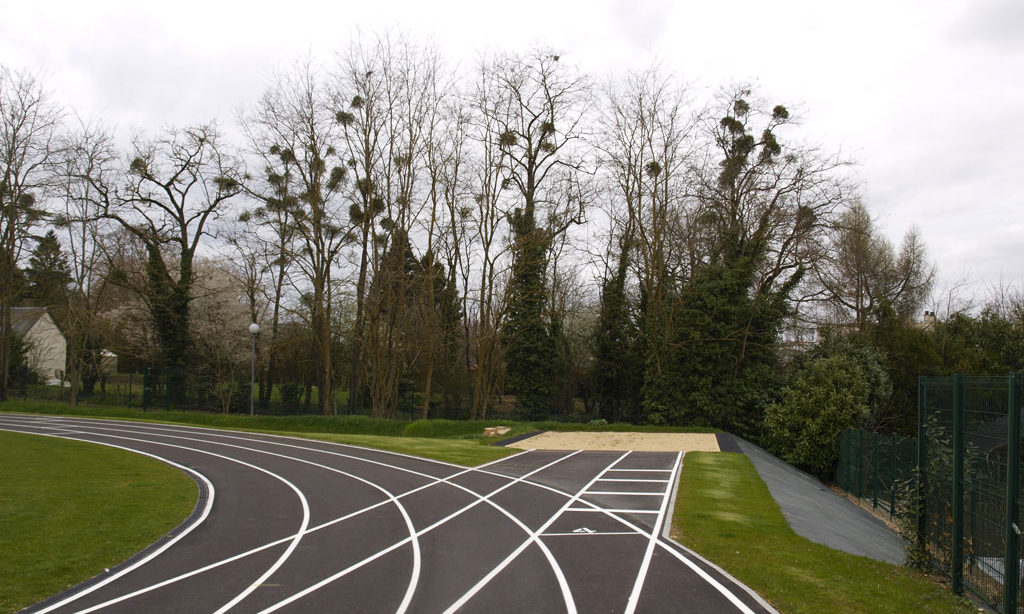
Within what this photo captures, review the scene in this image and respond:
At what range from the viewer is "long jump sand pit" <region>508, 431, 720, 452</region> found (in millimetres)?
24828

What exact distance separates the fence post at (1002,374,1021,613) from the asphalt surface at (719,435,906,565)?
3842mm

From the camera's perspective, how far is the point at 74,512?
1227 centimetres

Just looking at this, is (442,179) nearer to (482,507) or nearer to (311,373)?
(311,373)

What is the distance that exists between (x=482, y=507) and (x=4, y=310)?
3719 centimetres

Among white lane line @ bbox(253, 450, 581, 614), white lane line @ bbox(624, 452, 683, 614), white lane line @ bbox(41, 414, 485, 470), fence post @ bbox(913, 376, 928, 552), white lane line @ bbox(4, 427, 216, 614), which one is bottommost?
white lane line @ bbox(41, 414, 485, 470)

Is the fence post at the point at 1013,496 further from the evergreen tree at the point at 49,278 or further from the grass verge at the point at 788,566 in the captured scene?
the evergreen tree at the point at 49,278

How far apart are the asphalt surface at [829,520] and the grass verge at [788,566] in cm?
52

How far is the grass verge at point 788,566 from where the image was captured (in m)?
8.08

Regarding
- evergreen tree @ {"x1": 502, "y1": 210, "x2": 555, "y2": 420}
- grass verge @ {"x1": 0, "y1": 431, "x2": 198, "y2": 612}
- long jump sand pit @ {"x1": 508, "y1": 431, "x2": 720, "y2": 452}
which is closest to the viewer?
grass verge @ {"x1": 0, "y1": 431, "x2": 198, "y2": 612}

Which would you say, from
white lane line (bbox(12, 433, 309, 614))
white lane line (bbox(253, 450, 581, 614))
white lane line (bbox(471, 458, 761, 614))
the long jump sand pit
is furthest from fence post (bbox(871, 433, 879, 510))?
white lane line (bbox(12, 433, 309, 614))

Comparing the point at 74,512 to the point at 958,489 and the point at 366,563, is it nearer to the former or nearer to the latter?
the point at 366,563

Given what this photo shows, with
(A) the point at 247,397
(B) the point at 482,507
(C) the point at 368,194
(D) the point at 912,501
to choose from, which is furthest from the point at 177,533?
(A) the point at 247,397

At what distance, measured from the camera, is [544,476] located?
1802 cm

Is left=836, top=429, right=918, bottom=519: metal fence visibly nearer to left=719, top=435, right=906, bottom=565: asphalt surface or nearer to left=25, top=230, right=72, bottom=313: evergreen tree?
left=719, top=435, right=906, bottom=565: asphalt surface
